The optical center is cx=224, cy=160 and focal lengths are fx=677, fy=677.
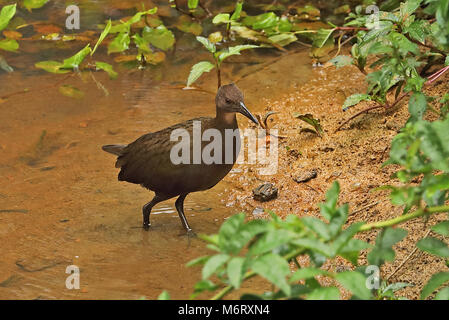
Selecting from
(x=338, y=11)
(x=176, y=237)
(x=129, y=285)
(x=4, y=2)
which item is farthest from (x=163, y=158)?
(x=4, y=2)

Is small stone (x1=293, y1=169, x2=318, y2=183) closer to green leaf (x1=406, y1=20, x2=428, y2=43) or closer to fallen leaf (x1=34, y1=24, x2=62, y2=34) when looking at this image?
green leaf (x1=406, y1=20, x2=428, y2=43)

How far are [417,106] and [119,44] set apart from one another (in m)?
4.20

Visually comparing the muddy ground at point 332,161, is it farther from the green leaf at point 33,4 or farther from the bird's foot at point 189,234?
the green leaf at point 33,4

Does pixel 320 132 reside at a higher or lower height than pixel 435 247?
higher

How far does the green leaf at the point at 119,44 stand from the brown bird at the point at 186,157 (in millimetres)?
2168

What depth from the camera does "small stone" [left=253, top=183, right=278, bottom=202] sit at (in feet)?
16.7

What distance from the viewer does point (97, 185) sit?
5.37 m

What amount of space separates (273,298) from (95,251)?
229cm

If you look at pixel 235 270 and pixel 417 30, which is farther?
pixel 417 30

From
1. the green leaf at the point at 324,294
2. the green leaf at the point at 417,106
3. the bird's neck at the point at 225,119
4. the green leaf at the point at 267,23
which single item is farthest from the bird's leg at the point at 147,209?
the green leaf at the point at 267,23

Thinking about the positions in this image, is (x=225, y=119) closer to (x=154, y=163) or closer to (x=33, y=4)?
(x=154, y=163)

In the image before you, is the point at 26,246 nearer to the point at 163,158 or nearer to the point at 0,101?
the point at 163,158

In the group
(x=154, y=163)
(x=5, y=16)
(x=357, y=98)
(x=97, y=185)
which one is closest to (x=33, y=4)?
(x=5, y=16)

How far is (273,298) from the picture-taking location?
8.23 ft
